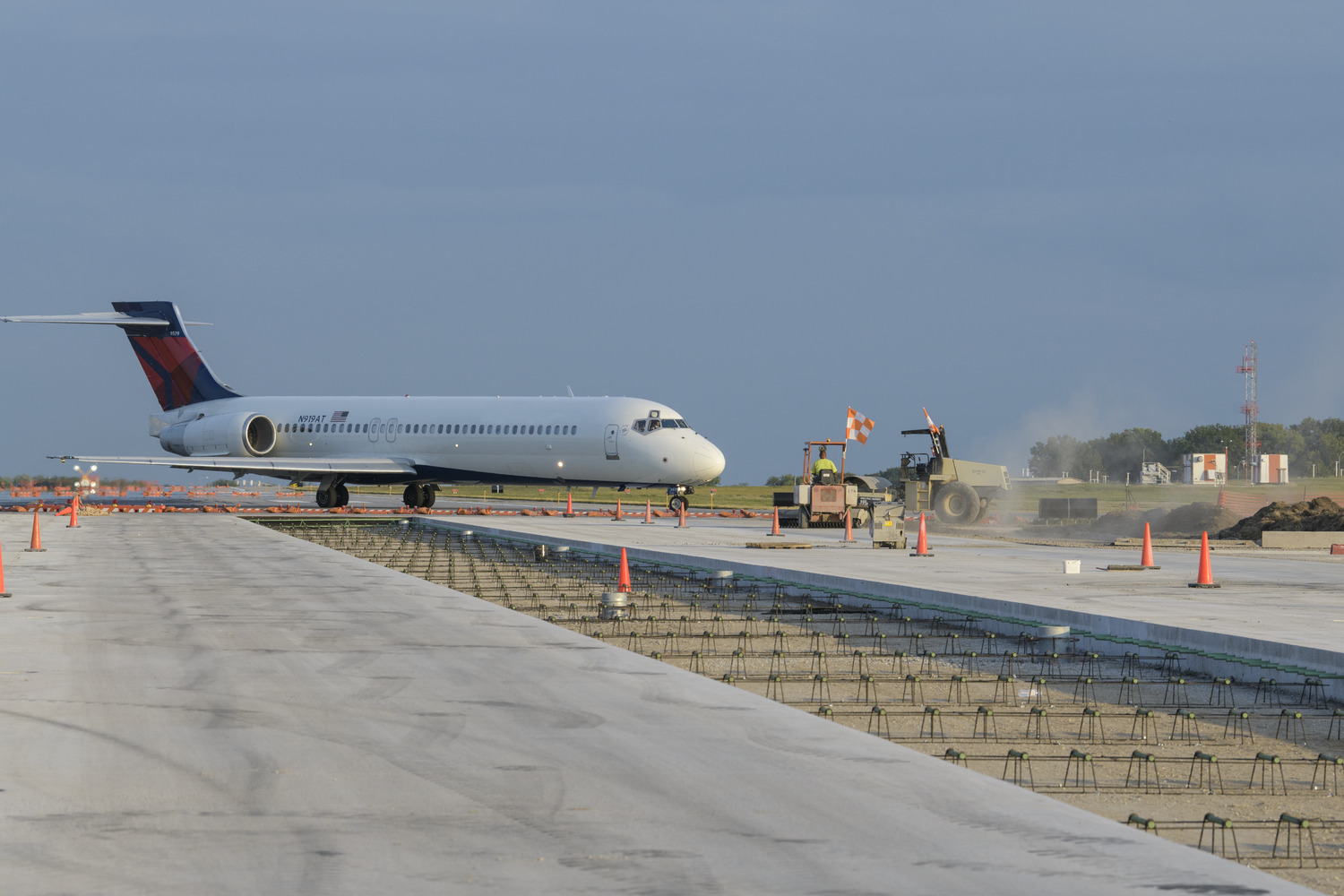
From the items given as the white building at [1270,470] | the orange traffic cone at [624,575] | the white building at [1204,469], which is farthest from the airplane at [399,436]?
the white building at [1204,469]

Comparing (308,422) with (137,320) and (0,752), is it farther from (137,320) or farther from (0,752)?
(0,752)

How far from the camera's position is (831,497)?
34.8 meters

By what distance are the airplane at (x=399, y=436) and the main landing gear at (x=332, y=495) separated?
0.05 metres

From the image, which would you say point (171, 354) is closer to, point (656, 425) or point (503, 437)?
point (503, 437)

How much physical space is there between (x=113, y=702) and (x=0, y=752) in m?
1.90

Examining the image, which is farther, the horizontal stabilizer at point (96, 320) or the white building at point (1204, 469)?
the white building at point (1204, 469)

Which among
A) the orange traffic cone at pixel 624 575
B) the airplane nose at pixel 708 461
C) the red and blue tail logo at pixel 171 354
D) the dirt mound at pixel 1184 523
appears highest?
the red and blue tail logo at pixel 171 354

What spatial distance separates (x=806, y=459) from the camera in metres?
38.6

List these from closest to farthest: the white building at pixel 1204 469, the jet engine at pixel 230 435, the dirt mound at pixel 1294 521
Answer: the dirt mound at pixel 1294 521 < the jet engine at pixel 230 435 < the white building at pixel 1204 469

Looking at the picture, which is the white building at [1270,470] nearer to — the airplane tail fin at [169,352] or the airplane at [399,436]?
the airplane at [399,436]

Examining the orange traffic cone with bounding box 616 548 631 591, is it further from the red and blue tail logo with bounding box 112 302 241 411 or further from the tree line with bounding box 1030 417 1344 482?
the tree line with bounding box 1030 417 1344 482

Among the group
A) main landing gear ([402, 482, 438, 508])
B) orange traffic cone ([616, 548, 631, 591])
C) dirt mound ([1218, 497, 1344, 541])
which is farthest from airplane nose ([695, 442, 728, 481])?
orange traffic cone ([616, 548, 631, 591])

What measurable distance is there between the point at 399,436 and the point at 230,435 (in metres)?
7.33

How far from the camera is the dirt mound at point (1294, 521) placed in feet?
113
